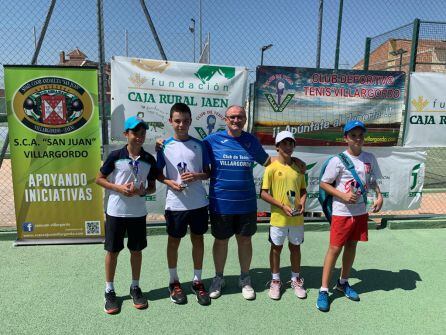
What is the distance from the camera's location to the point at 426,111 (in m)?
5.18

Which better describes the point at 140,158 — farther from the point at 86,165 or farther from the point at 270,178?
the point at 86,165

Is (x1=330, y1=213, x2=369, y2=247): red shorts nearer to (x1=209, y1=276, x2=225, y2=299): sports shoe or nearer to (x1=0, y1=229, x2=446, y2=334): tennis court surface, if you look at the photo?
(x1=0, y1=229, x2=446, y2=334): tennis court surface

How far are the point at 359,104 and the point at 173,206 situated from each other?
126 inches

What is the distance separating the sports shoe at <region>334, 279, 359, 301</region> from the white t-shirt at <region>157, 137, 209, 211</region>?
1.55m

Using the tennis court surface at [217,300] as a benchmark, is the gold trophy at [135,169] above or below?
above

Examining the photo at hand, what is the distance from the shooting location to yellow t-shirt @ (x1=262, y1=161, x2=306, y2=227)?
3.24 metres

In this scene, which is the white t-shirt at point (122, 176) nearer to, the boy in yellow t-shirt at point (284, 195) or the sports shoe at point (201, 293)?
the sports shoe at point (201, 293)

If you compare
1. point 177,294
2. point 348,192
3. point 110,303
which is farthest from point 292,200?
point 110,303

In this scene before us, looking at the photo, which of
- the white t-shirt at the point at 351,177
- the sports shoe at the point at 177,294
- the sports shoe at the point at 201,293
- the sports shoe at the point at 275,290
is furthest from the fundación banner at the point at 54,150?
the white t-shirt at the point at 351,177

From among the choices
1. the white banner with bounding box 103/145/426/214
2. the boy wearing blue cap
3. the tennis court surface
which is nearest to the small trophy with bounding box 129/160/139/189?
the boy wearing blue cap

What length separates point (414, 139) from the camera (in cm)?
523

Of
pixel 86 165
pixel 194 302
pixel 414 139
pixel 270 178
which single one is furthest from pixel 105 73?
pixel 414 139

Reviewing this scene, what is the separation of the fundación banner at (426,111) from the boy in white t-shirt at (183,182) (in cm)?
347

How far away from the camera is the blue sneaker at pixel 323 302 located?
315 cm
